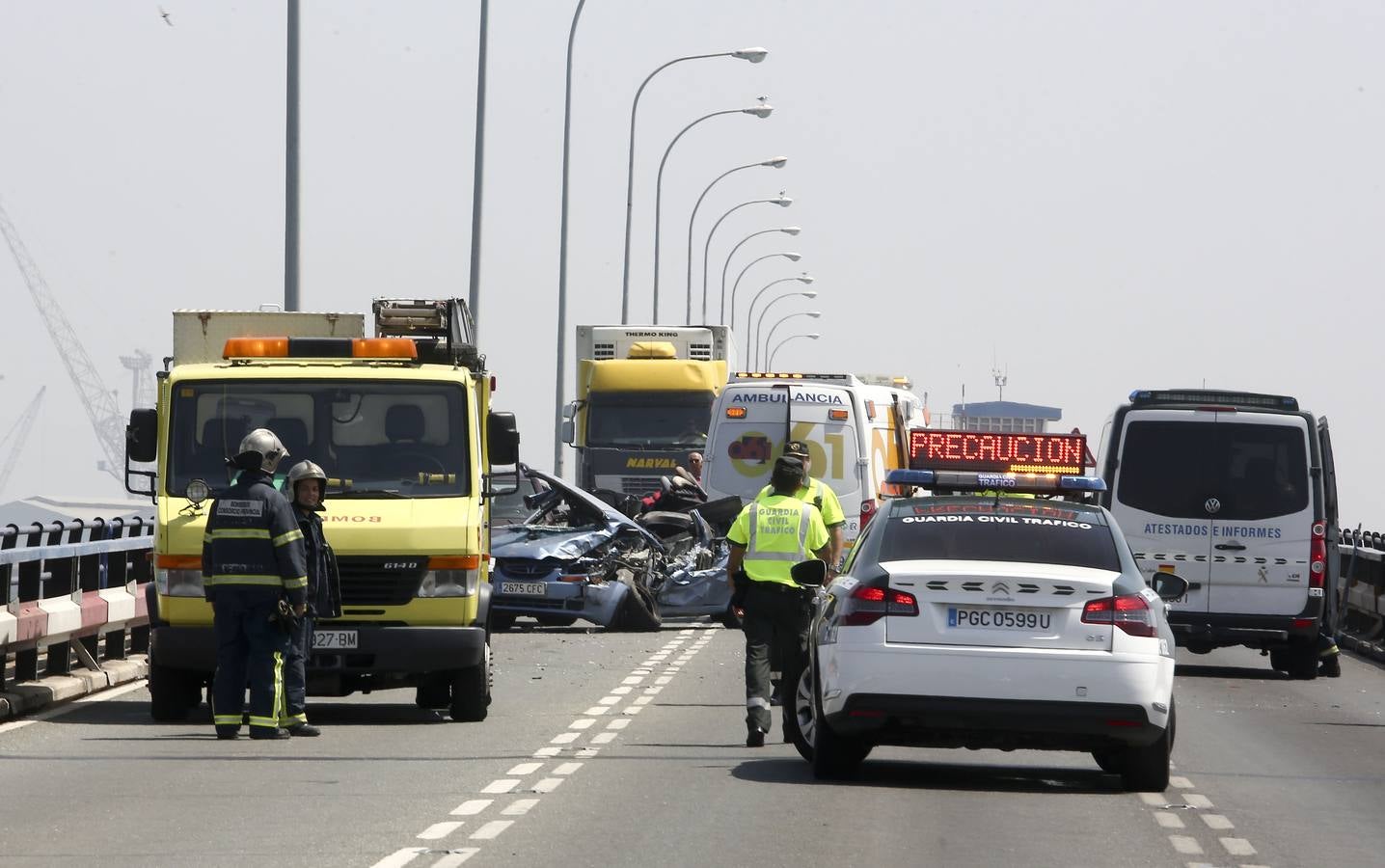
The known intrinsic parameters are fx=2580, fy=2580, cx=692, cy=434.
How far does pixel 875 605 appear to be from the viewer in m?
12.2

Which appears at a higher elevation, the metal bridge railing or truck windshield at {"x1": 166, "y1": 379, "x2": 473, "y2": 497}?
truck windshield at {"x1": 166, "y1": 379, "x2": 473, "y2": 497}

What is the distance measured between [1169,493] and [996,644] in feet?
35.9

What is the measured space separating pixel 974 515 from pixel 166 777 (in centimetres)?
419

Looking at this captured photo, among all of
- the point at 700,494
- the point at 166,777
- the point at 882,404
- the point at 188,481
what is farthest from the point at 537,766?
the point at 882,404

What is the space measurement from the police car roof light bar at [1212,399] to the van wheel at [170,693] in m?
9.75

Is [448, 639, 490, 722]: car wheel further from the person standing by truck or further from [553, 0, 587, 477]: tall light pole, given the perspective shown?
[553, 0, 587, 477]: tall light pole

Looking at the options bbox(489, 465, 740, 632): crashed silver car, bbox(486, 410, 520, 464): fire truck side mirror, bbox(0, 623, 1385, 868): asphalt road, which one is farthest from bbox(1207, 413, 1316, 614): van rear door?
bbox(486, 410, 520, 464): fire truck side mirror

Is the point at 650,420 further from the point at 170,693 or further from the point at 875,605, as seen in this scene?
the point at 875,605

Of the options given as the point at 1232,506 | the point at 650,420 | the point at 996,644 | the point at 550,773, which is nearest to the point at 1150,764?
the point at 996,644

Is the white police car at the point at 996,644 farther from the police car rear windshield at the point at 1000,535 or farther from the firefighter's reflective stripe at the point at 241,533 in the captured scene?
the firefighter's reflective stripe at the point at 241,533

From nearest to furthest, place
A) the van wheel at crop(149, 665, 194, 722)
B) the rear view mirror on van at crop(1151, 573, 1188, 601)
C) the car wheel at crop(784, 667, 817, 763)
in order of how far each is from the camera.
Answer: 1. the rear view mirror on van at crop(1151, 573, 1188, 601)
2. the car wheel at crop(784, 667, 817, 763)
3. the van wheel at crop(149, 665, 194, 722)

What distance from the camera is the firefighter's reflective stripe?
48.4 ft

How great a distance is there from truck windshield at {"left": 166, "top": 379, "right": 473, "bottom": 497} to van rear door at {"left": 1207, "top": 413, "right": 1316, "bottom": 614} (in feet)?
28.3

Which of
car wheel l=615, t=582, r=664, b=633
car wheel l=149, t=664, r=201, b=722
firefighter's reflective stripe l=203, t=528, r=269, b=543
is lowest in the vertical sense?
car wheel l=615, t=582, r=664, b=633
